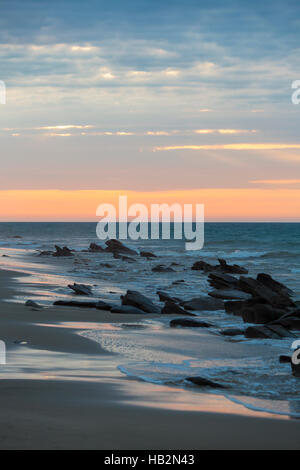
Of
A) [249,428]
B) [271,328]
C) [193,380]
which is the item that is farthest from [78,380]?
[271,328]

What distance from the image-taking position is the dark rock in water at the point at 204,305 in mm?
18172

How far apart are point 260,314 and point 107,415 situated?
33.4 ft

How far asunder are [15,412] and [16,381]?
57.1 inches

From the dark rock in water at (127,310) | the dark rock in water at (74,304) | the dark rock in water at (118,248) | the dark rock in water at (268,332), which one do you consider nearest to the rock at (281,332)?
the dark rock in water at (268,332)

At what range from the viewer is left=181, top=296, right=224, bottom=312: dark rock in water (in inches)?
715

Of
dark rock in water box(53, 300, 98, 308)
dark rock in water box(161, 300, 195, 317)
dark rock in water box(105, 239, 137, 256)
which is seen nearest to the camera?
dark rock in water box(161, 300, 195, 317)

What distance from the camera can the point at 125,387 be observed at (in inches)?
295

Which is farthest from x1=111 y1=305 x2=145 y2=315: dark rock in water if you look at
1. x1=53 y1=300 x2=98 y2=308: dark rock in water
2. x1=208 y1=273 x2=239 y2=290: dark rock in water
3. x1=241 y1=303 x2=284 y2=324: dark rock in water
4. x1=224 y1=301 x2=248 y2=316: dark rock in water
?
x1=208 y1=273 x2=239 y2=290: dark rock in water

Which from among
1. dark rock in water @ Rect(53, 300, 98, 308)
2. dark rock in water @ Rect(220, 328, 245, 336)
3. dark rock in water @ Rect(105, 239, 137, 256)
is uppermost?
dark rock in water @ Rect(105, 239, 137, 256)

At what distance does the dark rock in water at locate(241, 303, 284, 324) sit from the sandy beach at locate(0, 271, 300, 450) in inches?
275

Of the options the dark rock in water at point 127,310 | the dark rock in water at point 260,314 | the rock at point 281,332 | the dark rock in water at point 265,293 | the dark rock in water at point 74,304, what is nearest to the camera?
the rock at point 281,332

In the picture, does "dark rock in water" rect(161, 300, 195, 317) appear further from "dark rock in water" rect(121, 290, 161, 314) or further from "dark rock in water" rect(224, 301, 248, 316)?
"dark rock in water" rect(224, 301, 248, 316)

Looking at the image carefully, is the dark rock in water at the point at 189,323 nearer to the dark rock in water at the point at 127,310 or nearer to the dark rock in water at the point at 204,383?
the dark rock in water at the point at 127,310

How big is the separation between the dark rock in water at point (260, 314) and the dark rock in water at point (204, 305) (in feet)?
7.85
